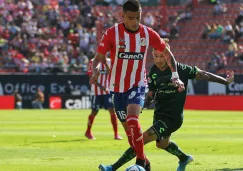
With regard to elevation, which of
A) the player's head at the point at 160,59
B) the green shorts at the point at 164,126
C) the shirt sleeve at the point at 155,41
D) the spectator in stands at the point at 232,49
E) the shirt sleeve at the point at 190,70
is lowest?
the spectator in stands at the point at 232,49

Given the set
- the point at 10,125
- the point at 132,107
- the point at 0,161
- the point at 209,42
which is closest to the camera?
A: the point at 132,107

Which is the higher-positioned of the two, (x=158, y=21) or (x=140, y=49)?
(x=140, y=49)

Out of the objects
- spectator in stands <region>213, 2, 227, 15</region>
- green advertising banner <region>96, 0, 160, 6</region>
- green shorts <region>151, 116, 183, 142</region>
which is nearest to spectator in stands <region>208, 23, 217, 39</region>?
spectator in stands <region>213, 2, 227, 15</region>

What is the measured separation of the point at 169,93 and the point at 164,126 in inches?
21.4

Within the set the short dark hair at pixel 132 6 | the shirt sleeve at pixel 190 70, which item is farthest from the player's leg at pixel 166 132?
the short dark hair at pixel 132 6

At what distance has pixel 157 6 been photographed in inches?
1833

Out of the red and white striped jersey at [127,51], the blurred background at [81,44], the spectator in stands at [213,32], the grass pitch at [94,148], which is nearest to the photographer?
the red and white striped jersey at [127,51]

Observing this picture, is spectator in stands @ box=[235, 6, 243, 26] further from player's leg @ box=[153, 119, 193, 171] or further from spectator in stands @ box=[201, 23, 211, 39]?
player's leg @ box=[153, 119, 193, 171]

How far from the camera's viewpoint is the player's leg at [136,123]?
1031cm

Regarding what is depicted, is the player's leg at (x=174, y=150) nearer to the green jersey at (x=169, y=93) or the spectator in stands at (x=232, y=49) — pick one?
the green jersey at (x=169, y=93)

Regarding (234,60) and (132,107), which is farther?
(234,60)

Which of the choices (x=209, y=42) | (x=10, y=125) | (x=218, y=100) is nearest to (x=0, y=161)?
(x=10, y=125)

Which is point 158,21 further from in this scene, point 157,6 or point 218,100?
point 218,100

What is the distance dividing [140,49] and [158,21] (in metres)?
35.3
